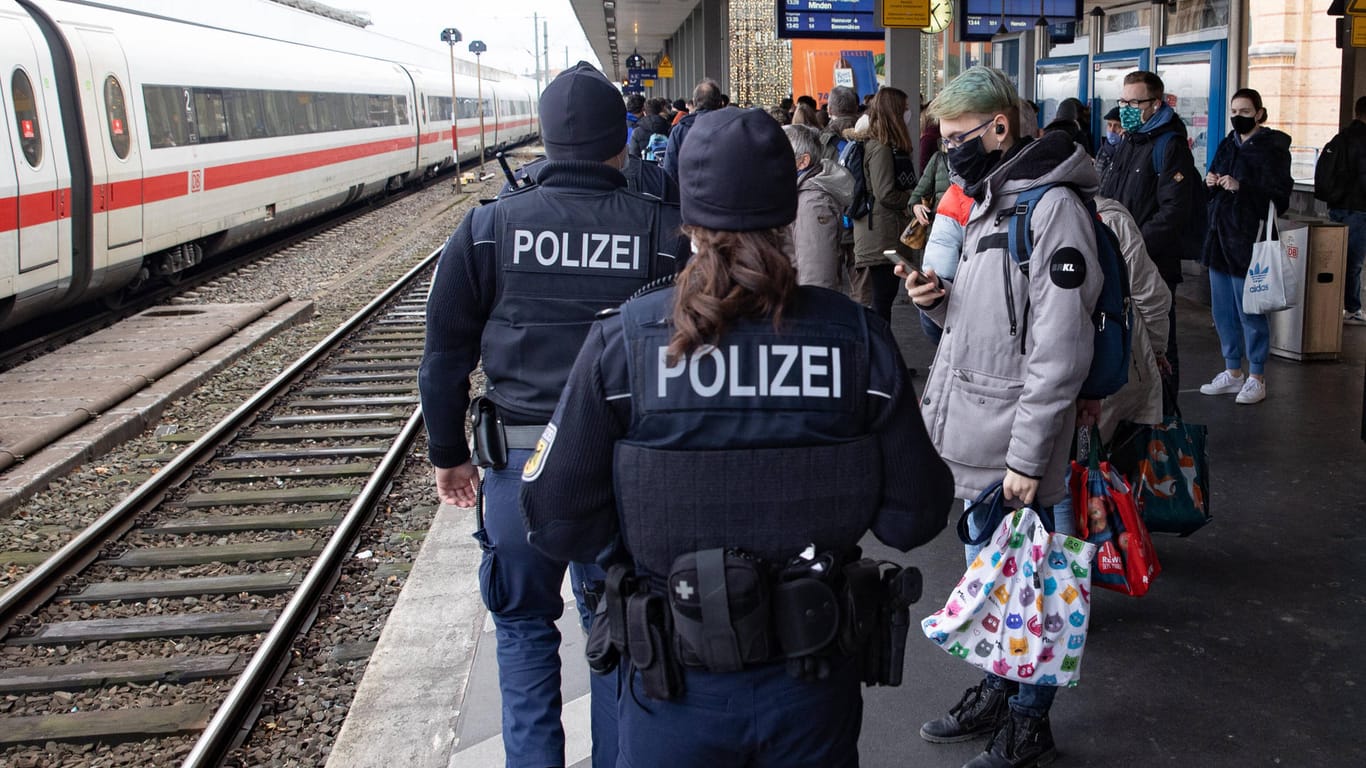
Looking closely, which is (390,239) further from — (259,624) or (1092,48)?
(259,624)

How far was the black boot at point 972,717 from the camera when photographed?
380cm

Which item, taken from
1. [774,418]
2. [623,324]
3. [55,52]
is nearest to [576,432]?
[623,324]

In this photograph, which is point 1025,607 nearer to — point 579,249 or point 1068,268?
point 1068,268

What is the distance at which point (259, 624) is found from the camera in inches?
220

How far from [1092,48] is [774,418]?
13.5 m

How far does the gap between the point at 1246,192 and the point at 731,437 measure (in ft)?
21.0

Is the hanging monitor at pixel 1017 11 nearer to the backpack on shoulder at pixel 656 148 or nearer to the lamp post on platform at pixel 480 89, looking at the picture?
the backpack on shoulder at pixel 656 148

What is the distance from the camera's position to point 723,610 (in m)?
2.14

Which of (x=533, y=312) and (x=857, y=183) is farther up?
(x=857, y=183)

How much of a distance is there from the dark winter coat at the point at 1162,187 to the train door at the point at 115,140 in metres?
9.40

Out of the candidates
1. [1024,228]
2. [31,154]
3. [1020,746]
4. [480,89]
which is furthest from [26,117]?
[480,89]

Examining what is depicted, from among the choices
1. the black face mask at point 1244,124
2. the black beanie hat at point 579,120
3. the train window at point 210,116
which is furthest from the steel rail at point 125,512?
the black face mask at point 1244,124

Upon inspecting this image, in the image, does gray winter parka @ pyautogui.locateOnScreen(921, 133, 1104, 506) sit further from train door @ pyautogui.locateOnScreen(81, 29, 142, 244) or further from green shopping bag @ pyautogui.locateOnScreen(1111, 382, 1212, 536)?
train door @ pyautogui.locateOnScreen(81, 29, 142, 244)

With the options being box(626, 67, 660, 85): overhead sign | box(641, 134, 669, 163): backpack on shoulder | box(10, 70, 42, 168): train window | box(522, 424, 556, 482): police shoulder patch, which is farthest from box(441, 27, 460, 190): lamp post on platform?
box(522, 424, 556, 482): police shoulder patch
